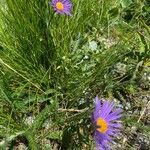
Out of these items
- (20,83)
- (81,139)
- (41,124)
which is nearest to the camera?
(81,139)

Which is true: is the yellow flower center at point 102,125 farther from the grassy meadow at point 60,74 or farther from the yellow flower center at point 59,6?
Result: the yellow flower center at point 59,6

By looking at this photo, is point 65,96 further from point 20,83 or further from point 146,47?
point 146,47

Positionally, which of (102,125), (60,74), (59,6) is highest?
(59,6)

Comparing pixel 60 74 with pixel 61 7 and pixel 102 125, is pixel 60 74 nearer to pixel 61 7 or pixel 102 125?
pixel 61 7

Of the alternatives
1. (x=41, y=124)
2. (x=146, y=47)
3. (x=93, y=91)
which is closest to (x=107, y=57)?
(x=93, y=91)

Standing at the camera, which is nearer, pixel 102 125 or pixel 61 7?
pixel 102 125

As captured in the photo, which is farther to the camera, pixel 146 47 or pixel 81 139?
pixel 146 47

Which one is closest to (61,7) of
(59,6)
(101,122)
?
(59,6)
